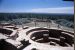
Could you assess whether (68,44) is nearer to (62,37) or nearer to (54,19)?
(62,37)

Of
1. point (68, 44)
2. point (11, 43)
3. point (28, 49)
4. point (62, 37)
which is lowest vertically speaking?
point (68, 44)

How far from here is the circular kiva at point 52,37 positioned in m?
8.98

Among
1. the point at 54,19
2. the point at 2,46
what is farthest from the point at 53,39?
the point at 54,19

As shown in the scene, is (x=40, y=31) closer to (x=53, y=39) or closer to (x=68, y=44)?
(x=53, y=39)

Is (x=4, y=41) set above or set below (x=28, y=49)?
above

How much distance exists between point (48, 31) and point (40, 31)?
938 mm

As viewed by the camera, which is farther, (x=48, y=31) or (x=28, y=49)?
(x=48, y=31)

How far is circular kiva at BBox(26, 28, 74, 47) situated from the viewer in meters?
8.98

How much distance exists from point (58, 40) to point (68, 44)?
3.34 feet

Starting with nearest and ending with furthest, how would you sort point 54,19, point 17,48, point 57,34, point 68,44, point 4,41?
point 17,48
point 4,41
point 68,44
point 57,34
point 54,19

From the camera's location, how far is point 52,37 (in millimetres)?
10312

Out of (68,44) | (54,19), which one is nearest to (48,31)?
(68,44)

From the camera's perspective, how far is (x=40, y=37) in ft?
32.8

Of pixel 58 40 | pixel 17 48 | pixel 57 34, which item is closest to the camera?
pixel 17 48
